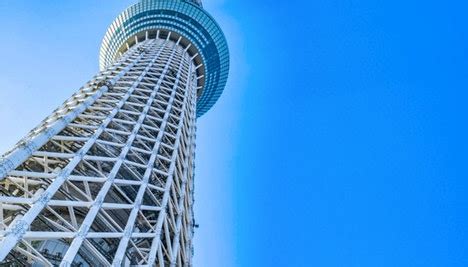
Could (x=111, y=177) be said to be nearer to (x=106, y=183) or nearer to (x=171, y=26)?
(x=106, y=183)

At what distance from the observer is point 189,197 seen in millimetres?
36156

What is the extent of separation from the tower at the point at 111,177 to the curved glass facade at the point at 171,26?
13.3 meters

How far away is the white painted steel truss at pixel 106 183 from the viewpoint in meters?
18.1

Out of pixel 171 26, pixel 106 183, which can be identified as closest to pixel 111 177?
pixel 106 183

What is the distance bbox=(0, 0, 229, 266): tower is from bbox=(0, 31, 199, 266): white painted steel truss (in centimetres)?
5

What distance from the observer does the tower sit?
1827cm

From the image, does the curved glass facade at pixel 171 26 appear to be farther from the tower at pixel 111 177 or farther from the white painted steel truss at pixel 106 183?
the white painted steel truss at pixel 106 183

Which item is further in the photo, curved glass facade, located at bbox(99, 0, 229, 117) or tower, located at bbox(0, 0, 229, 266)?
curved glass facade, located at bbox(99, 0, 229, 117)

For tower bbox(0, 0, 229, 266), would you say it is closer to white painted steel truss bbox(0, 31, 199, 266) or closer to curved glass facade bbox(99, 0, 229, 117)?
white painted steel truss bbox(0, 31, 199, 266)

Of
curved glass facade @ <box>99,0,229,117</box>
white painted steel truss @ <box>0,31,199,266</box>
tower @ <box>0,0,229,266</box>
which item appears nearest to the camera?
white painted steel truss @ <box>0,31,199,266</box>

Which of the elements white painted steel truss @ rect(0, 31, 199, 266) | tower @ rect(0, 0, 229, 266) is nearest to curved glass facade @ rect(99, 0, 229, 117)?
tower @ rect(0, 0, 229, 266)

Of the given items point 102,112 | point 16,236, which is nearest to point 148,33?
point 102,112

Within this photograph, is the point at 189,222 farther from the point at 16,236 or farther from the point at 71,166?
the point at 16,236

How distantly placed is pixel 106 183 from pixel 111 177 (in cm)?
60
